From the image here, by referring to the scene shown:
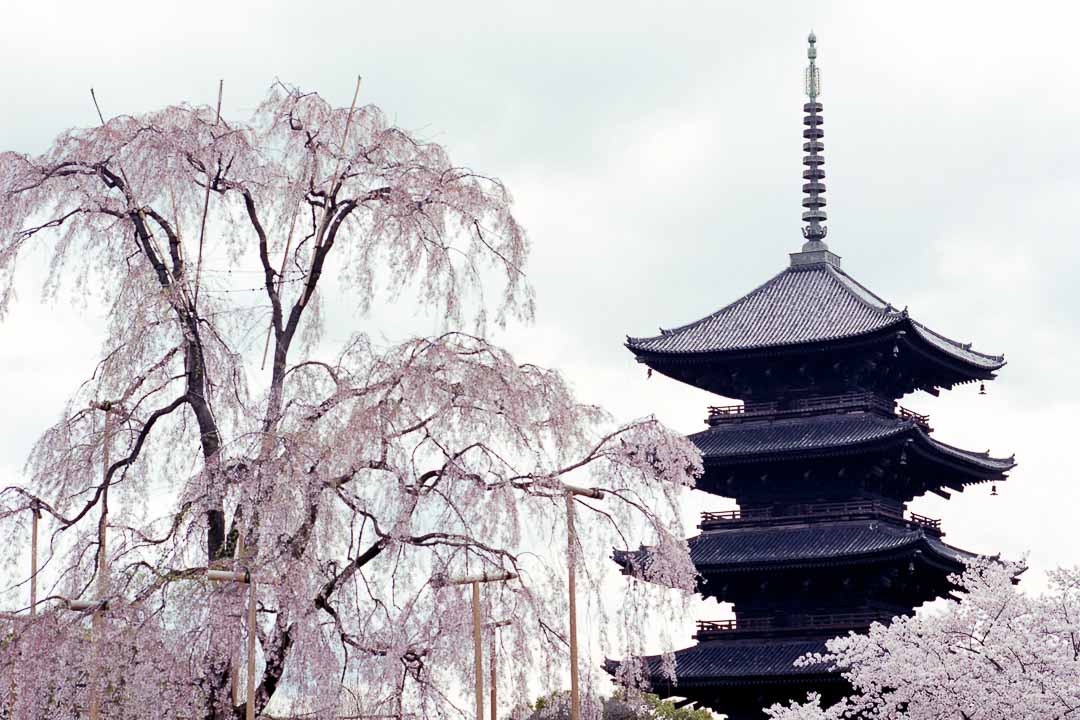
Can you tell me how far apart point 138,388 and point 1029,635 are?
714 inches

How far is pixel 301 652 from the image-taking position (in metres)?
17.2

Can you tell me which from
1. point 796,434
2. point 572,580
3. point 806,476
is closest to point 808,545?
point 806,476

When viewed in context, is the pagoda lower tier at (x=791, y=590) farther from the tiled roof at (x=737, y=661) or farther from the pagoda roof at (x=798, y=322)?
the pagoda roof at (x=798, y=322)

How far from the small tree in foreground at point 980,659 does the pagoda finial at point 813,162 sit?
12559 mm

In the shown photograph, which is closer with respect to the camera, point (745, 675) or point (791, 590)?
point (745, 675)

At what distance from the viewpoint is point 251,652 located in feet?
56.8

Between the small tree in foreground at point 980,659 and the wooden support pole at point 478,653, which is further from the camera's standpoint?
the small tree in foreground at point 980,659

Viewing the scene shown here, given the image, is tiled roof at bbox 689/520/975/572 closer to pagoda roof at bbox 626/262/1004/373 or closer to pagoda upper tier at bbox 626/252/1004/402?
pagoda upper tier at bbox 626/252/1004/402

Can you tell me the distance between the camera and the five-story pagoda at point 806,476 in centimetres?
3794

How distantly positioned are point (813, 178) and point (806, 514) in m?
9.36

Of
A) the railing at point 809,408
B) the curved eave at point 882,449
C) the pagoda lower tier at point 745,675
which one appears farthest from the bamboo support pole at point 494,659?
the railing at point 809,408

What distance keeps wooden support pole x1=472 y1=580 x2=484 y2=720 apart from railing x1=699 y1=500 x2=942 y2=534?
21.4 m

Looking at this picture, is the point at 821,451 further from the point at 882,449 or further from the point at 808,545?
the point at 808,545

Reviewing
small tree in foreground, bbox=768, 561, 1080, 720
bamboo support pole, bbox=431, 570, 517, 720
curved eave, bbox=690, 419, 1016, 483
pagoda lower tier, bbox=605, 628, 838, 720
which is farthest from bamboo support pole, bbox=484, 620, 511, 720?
curved eave, bbox=690, 419, 1016, 483
